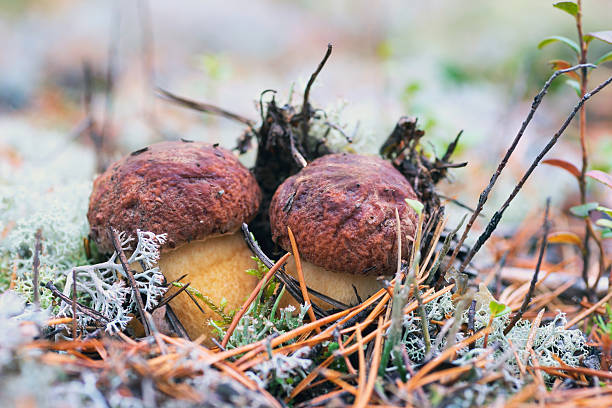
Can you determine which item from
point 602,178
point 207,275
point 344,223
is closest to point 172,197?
point 207,275

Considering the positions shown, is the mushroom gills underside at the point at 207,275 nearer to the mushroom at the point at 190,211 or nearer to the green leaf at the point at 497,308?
the mushroom at the point at 190,211

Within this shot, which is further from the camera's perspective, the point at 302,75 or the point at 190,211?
the point at 302,75

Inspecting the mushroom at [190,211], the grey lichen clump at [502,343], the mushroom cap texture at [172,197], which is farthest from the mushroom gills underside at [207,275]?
the grey lichen clump at [502,343]

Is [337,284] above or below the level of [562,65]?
below

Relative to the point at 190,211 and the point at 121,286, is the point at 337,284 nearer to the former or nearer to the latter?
the point at 190,211

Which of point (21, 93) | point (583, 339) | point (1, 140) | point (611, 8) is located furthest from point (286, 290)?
point (611, 8)

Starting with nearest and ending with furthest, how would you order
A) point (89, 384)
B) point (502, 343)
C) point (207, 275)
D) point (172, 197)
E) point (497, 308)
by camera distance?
point (89, 384)
point (497, 308)
point (502, 343)
point (172, 197)
point (207, 275)

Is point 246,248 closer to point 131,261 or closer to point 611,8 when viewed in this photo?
point 131,261
